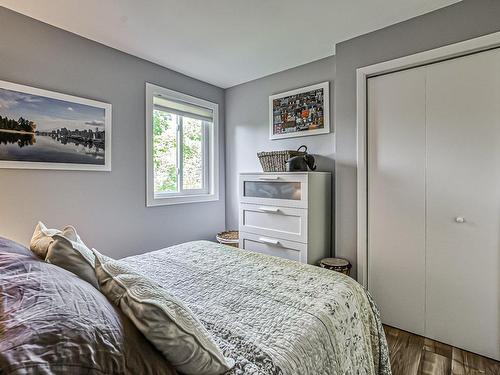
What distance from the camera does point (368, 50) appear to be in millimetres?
2238

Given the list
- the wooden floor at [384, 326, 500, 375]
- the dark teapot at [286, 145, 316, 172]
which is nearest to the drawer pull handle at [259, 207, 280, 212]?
the dark teapot at [286, 145, 316, 172]

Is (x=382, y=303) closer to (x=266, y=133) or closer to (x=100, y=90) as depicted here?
(x=266, y=133)

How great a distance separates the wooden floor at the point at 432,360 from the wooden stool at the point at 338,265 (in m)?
0.59

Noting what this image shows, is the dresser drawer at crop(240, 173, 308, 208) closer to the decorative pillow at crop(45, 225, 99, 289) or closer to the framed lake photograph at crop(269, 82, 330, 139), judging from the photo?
the framed lake photograph at crop(269, 82, 330, 139)

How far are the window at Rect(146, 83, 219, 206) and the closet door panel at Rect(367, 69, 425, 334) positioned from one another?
6.46 ft

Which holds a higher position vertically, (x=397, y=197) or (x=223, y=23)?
(x=223, y=23)

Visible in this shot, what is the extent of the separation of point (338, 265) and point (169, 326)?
1.82m

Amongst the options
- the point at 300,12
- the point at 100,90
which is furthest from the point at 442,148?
the point at 100,90

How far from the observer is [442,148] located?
6.42 ft

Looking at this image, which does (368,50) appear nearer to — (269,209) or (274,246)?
(269,209)

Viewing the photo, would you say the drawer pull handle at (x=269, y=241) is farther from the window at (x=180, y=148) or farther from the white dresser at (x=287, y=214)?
the window at (x=180, y=148)

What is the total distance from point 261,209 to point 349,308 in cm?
147

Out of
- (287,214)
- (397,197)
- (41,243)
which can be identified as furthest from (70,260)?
(397,197)

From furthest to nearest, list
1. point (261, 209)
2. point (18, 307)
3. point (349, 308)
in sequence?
point (261, 209) → point (349, 308) → point (18, 307)
